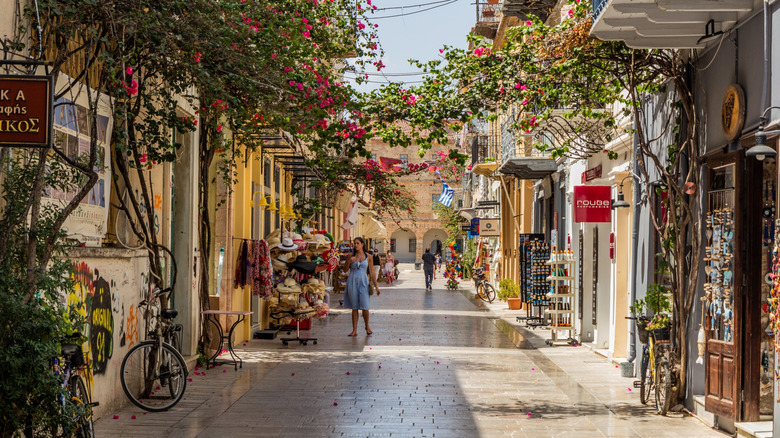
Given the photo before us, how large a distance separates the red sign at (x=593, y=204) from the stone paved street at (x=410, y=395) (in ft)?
7.36

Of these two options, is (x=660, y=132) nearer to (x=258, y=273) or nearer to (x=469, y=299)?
(x=258, y=273)

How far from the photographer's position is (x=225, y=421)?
30.6 feet

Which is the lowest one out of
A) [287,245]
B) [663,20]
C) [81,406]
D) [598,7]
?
[81,406]

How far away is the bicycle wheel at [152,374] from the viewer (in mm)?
9711

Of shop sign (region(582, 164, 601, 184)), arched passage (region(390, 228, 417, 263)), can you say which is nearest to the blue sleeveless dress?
shop sign (region(582, 164, 601, 184))

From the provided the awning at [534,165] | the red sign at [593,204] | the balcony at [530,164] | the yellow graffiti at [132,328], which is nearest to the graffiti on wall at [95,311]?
the yellow graffiti at [132,328]

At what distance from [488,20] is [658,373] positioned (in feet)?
98.0

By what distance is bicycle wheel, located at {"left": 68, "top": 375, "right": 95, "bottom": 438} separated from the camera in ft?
22.6

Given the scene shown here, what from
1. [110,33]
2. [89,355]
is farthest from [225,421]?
[110,33]

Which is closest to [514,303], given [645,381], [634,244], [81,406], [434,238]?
[634,244]

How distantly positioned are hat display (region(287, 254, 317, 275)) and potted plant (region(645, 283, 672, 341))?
792cm

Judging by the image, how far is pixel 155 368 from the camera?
10109 millimetres

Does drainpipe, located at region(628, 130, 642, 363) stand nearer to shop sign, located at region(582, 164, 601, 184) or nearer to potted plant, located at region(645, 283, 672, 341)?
potted plant, located at region(645, 283, 672, 341)

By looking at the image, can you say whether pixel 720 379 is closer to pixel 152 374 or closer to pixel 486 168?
pixel 152 374
